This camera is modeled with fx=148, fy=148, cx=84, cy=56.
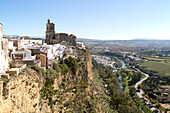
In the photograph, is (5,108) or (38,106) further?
(38,106)

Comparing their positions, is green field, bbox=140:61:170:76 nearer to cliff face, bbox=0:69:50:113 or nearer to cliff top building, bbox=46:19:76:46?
cliff top building, bbox=46:19:76:46

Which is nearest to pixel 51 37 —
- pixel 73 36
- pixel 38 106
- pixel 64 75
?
pixel 73 36

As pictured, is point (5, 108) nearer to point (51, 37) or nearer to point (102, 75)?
point (51, 37)

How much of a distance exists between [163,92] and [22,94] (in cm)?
3930

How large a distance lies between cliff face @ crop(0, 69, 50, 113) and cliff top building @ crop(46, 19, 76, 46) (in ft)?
62.5

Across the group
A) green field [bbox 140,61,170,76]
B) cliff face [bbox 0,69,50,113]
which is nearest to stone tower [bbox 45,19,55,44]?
cliff face [bbox 0,69,50,113]

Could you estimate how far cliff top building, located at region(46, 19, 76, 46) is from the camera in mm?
26619

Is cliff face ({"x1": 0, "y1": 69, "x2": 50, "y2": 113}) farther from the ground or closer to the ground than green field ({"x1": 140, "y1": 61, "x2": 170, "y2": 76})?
farther from the ground

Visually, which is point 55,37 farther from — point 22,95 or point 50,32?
point 22,95

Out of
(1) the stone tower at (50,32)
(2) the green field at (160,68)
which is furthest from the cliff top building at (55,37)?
(2) the green field at (160,68)

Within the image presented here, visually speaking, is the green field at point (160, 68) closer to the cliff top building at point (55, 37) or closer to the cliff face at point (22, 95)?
the cliff top building at point (55, 37)

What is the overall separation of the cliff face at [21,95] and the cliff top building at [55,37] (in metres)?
19.1

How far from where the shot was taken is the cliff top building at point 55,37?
2662 cm

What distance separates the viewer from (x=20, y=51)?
12.3m
